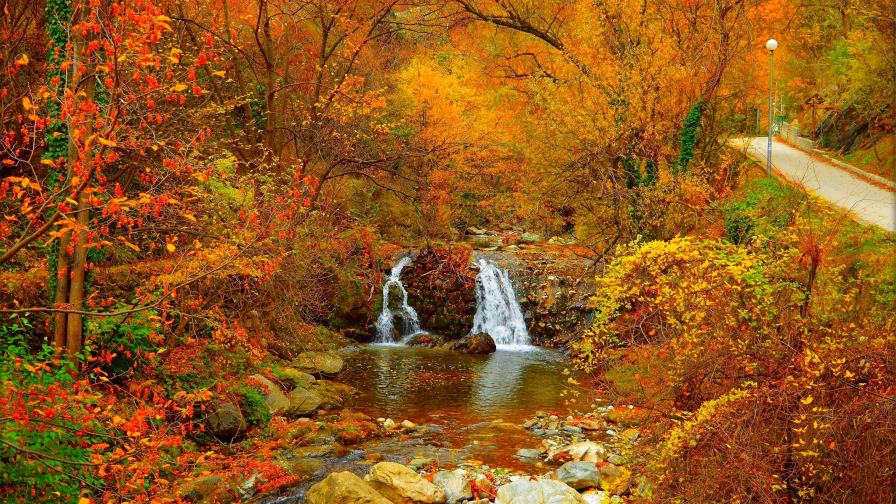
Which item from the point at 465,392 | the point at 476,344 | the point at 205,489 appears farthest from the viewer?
the point at 476,344

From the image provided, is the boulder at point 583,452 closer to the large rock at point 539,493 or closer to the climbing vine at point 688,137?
the large rock at point 539,493

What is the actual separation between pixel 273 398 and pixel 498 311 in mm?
9806

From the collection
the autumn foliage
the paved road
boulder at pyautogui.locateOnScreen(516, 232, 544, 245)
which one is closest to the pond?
the autumn foliage

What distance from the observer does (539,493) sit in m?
7.71

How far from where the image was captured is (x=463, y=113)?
25672 mm

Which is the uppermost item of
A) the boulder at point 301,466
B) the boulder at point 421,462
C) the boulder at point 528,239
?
the boulder at point 528,239

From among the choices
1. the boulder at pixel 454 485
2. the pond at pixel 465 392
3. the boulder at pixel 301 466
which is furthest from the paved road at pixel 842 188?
the boulder at pixel 301 466

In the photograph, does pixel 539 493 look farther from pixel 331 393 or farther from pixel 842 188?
pixel 842 188

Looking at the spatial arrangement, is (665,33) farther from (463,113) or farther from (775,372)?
(463,113)

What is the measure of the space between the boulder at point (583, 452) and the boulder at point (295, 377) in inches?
196

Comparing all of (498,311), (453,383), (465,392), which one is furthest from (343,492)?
(498,311)

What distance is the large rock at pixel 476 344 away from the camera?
1758 cm

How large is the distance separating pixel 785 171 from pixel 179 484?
720 inches

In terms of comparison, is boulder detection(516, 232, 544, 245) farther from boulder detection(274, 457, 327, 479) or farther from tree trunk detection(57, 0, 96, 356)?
tree trunk detection(57, 0, 96, 356)
